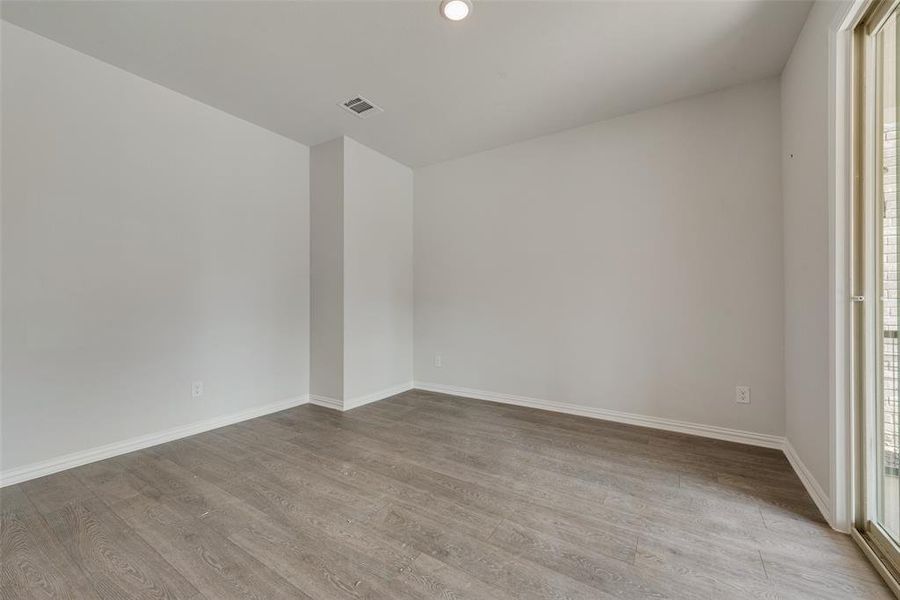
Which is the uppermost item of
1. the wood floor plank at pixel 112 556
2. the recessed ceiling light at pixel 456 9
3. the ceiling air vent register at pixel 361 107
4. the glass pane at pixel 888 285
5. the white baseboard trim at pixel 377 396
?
the ceiling air vent register at pixel 361 107

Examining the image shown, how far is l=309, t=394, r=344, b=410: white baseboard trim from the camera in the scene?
3.46 m

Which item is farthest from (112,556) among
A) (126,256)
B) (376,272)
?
(376,272)

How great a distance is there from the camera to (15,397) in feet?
6.78

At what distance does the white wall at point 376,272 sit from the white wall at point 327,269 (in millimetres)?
75

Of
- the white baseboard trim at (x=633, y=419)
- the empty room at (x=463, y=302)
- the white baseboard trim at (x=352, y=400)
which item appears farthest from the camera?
the white baseboard trim at (x=352, y=400)

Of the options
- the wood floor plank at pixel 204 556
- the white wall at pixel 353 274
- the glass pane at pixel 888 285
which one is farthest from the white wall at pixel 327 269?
the glass pane at pixel 888 285

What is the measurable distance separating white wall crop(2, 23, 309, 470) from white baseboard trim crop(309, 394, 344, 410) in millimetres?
311

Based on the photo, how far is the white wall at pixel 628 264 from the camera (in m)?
2.54

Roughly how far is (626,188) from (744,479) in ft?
7.21

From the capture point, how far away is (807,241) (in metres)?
1.95

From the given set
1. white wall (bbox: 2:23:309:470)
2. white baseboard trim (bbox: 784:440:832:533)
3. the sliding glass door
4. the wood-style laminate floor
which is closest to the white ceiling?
white wall (bbox: 2:23:309:470)

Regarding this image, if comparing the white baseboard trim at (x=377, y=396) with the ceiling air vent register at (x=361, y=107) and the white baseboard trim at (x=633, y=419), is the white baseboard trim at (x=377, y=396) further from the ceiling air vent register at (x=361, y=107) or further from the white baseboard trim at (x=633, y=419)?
the ceiling air vent register at (x=361, y=107)

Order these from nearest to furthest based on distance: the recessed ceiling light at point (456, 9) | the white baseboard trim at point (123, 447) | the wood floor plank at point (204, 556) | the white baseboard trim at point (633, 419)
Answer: the wood floor plank at point (204, 556)
the recessed ceiling light at point (456, 9)
the white baseboard trim at point (123, 447)
the white baseboard trim at point (633, 419)

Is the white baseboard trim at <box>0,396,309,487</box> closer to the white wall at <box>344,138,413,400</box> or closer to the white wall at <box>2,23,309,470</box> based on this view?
the white wall at <box>2,23,309,470</box>
